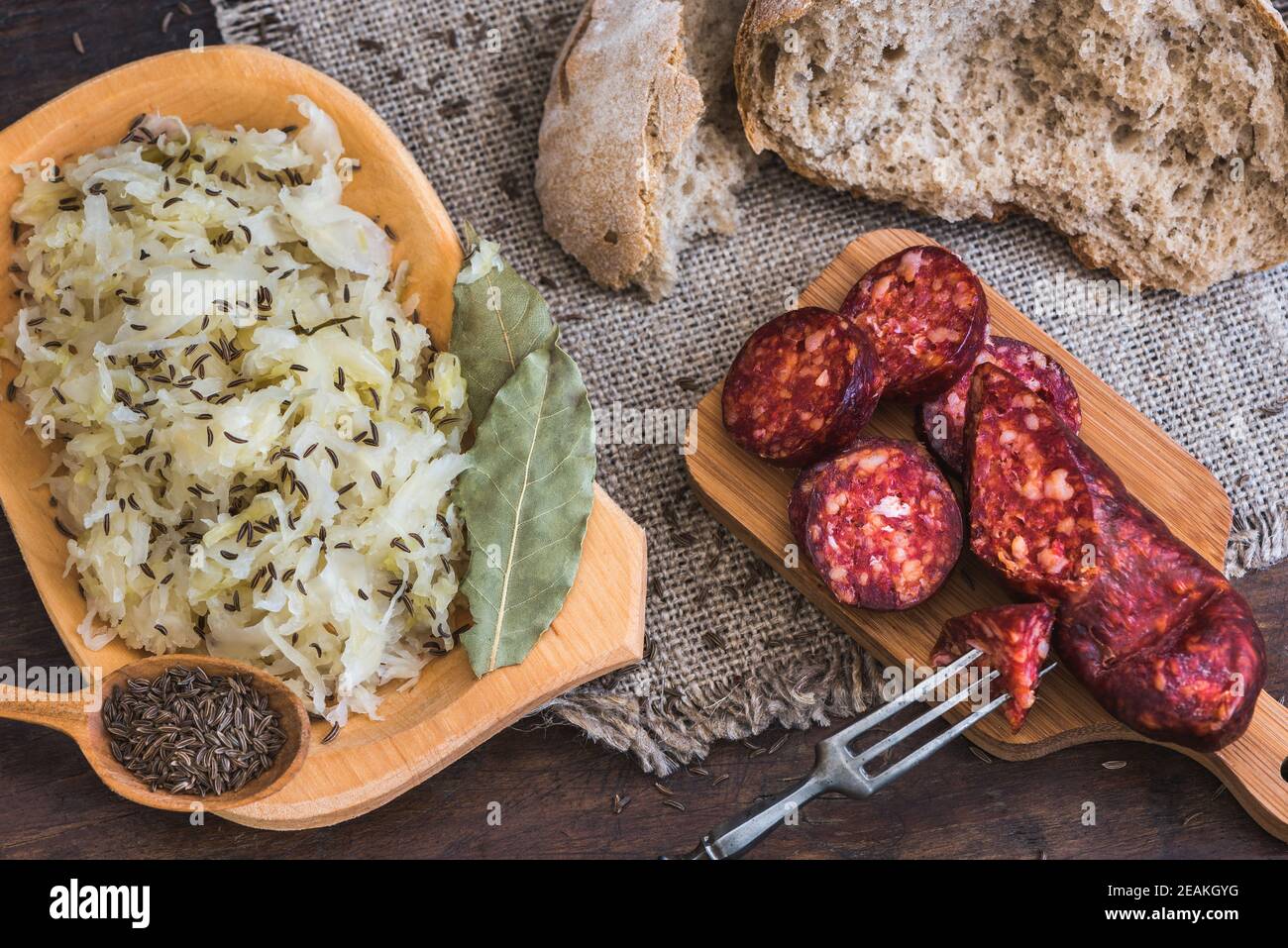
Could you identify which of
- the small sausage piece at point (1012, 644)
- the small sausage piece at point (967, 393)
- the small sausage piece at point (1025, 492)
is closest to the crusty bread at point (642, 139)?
the small sausage piece at point (967, 393)

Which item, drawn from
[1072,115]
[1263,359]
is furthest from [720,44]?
[1263,359]

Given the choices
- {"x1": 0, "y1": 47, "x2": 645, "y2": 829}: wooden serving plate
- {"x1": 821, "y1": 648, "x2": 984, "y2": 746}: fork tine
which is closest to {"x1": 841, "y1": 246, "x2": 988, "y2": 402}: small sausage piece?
{"x1": 821, "y1": 648, "x2": 984, "y2": 746}: fork tine

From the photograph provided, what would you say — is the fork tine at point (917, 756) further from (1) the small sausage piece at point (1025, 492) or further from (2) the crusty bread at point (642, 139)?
(2) the crusty bread at point (642, 139)

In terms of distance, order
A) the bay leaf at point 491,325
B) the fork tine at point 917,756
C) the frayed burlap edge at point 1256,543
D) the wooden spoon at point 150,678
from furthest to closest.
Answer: the frayed burlap edge at point 1256,543 → the bay leaf at point 491,325 → the fork tine at point 917,756 → the wooden spoon at point 150,678

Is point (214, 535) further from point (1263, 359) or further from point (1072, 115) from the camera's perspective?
point (1263, 359)

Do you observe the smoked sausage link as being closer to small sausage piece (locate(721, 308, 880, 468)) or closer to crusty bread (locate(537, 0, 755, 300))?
small sausage piece (locate(721, 308, 880, 468))

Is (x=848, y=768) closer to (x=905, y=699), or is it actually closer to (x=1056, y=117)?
(x=905, y=699)
